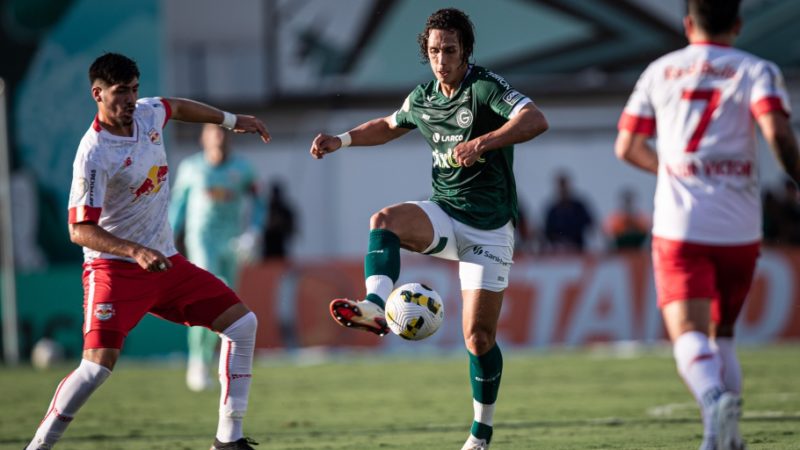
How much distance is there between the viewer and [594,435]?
9.01 metres

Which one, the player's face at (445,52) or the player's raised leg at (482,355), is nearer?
the player's face at (445,52)

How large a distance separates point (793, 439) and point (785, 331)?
10610mm

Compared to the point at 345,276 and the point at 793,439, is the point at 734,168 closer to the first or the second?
the point at 793,439

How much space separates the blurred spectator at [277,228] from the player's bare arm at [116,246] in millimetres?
12987

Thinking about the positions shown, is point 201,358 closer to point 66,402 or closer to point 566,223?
point 66,402

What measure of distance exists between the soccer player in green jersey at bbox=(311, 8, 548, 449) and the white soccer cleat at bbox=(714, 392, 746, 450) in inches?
98.8

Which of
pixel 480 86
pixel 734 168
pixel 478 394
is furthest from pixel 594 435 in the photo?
pixel 734 168

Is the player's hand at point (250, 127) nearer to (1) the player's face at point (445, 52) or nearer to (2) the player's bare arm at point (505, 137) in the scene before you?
(1) the player's face at point (445, 52)

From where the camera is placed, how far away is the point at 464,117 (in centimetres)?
808

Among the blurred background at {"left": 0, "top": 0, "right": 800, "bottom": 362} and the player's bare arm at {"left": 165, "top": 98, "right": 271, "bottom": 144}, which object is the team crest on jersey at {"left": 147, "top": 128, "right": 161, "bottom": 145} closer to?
the player's bare arm at {"left": 165, "top": 98, "right": 271, "bottom": 144}

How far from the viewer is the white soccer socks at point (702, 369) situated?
5836 millimetres

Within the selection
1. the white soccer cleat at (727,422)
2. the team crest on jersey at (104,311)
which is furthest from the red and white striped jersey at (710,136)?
the team crest on jersey at (104,311)

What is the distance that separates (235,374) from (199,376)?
6109mm

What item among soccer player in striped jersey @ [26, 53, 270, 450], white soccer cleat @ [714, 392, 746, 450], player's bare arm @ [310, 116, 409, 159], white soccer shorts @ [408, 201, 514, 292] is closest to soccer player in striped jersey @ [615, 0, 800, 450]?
white soccer cleat @ [714, 392, 746, 450]
